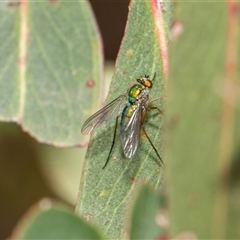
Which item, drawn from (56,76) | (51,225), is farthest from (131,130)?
(51,225)

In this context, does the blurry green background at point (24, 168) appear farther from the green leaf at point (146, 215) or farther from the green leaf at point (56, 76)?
the green leaf at point (146, 215)

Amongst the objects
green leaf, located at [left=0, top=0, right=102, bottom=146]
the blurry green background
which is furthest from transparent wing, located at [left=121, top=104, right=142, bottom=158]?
the blurry green background

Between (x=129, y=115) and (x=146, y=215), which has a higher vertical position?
(x=146, y=215)

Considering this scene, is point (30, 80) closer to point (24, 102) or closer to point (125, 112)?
point (24, 102)

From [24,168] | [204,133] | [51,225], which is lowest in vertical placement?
[24,168]

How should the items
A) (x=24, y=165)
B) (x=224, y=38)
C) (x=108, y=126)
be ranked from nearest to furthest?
(x=224, y=38), (x=108, y=126), (x=24, y=165)

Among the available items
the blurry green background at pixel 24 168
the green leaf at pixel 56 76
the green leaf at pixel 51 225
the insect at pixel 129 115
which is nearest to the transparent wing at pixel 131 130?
the insect at pixel 129 115

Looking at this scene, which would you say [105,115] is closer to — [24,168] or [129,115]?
[129,115]

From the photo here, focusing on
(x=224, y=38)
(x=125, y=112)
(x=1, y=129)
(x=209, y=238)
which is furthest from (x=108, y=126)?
(x=1, y=129)
